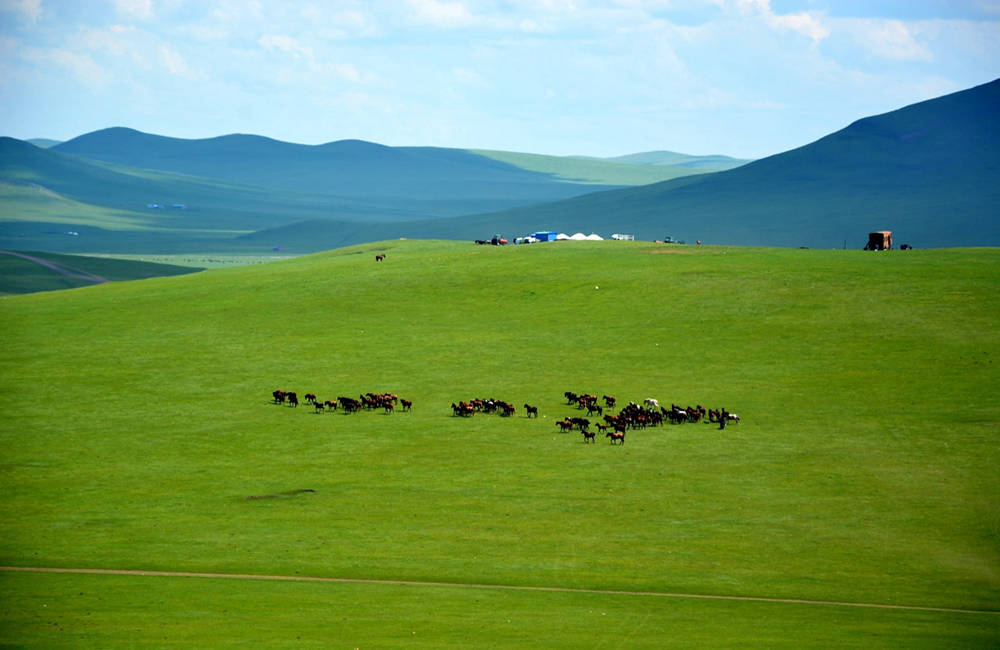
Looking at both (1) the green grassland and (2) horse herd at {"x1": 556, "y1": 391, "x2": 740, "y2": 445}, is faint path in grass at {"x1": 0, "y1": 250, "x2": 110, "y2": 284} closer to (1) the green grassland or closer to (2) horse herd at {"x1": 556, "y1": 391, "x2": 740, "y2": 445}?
(1) the green grassland

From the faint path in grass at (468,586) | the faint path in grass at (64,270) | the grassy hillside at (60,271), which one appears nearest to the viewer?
the faint path in grass at (468,586)

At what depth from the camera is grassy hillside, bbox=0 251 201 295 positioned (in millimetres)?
144625

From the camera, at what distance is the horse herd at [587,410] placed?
49.4 m

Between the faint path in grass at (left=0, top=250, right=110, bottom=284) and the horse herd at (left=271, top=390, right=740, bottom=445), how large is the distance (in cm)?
10745

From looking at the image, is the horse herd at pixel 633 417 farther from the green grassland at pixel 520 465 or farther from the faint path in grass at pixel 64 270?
the faint path in grass at pixel 64 270

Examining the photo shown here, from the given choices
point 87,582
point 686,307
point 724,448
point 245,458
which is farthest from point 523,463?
point 686,307

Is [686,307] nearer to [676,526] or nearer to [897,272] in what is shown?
[897,272]

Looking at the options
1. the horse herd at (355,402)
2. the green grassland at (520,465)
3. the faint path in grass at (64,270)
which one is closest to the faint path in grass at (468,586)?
the green grassland at (520,465)

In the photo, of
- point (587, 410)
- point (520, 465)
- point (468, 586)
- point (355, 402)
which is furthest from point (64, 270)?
point (468, 586)

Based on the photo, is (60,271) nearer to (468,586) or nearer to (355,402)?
(355,402)

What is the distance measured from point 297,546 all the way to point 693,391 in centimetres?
2552

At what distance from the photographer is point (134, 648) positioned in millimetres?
27109

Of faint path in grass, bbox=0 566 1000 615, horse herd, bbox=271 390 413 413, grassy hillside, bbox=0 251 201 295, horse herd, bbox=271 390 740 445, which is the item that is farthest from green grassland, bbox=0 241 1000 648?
grassy hillside, bbox=0 251 201 295

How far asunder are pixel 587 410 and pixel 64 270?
126750mm
